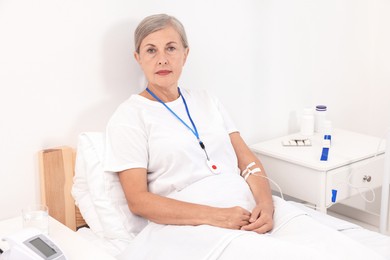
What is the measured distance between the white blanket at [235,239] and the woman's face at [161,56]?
393mm

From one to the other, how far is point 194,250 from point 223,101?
3.37 ft

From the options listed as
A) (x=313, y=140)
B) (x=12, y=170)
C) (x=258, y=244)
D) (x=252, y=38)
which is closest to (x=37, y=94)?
(x=12, y=170)

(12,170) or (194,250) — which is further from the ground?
(12,170)

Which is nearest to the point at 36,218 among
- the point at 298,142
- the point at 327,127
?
the point at 298,142

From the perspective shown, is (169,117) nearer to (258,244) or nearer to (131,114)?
(131,114)

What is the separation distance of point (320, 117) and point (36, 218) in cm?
156

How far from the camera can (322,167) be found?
227 cm

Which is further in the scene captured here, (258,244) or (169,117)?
(169,117)

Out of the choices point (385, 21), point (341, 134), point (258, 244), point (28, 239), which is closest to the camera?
point (28, 239)

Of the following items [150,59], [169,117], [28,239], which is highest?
[150,59]

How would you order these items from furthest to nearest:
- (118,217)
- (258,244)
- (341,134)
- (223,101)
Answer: (341,134) → (223,101) → (118,217) → (258,244)

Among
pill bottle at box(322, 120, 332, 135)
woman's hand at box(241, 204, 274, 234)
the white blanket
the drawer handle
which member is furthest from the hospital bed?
pill bottle at box(322, 120, 332, 135)

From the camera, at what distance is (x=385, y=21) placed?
317cm

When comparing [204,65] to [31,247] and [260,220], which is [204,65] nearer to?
[260,220]
